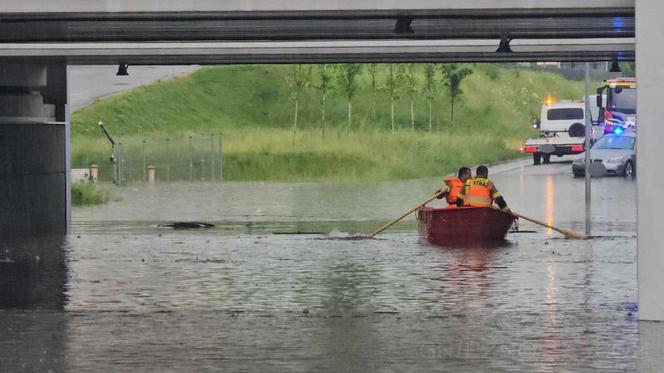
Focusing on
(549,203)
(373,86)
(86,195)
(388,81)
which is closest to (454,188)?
(549,203)

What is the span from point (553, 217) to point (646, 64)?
2956 centimetres

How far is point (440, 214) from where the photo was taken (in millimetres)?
37594

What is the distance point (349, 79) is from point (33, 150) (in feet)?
220

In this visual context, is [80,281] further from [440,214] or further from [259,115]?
[259,115]

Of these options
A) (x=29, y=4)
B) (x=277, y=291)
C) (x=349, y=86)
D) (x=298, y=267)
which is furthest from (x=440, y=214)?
(x=349, y=86)

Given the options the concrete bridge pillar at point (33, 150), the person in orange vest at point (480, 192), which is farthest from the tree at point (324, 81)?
the person in orange vest at point (480, 192)

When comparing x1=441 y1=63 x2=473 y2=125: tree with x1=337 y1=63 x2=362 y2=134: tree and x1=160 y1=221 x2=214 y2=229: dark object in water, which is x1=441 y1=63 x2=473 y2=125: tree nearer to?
x1=337 y1=63 x2=362 y2=134: tree

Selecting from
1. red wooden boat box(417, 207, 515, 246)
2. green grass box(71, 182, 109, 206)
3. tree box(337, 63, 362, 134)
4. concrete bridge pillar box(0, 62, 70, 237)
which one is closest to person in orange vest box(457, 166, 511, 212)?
red wooden boat box(417, 207, 515, 246)

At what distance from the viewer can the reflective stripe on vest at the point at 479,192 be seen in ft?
122

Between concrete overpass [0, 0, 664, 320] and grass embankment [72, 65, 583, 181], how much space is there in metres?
45.8

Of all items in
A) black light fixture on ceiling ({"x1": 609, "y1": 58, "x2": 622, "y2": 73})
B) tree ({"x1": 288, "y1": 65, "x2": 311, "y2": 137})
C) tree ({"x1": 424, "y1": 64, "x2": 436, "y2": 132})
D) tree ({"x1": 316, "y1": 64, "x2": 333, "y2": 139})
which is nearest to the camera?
black light fixture on ceiling ({"x1": 609, "y1": 58, "x2": 622, "y2": 73})

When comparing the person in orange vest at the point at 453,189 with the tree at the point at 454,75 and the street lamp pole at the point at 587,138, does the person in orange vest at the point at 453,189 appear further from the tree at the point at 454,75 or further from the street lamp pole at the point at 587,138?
the tree at the point at 454,75

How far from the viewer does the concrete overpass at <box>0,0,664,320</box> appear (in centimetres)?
2030

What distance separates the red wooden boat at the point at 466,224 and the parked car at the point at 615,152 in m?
30.9
